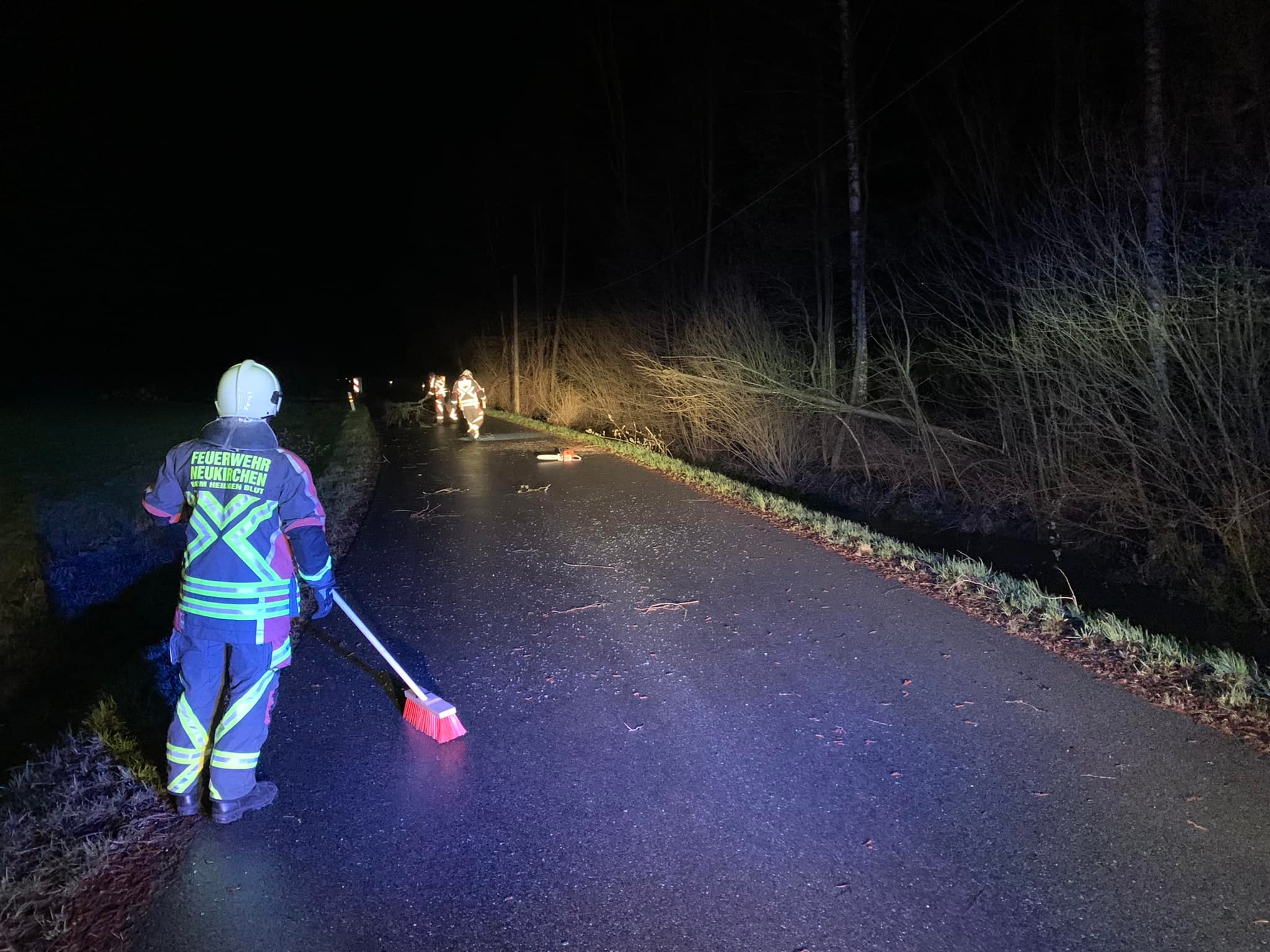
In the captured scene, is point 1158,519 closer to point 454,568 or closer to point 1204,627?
point 1204,627

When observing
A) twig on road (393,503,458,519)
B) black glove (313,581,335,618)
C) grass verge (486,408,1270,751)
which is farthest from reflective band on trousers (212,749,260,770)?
twig on road (393,503,458,519)

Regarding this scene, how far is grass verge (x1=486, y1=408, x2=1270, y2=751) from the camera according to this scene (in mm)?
4316

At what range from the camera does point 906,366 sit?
11344 millimetres

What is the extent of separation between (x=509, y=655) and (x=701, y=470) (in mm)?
7990

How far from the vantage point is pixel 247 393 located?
359 cm

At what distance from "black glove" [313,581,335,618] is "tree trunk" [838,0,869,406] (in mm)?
11585

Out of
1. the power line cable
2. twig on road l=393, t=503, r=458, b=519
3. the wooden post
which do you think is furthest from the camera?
the wooden post

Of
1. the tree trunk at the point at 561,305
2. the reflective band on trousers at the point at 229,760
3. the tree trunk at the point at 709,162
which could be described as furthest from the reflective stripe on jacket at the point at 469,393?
the reflective band on trousers at the point at 229,760

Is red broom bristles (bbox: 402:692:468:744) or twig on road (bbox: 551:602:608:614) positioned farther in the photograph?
Answer: twig on road (bbox: 551:602:608:614)

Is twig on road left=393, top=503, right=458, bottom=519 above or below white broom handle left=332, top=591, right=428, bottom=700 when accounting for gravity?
below

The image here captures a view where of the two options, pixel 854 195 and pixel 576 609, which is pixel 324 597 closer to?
pixel 576 609

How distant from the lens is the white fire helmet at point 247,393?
3.58 metres

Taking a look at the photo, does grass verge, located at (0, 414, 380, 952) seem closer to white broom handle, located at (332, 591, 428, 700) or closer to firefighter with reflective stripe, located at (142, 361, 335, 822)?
firefighter with reflective stripe, located at (142, 361, 335, 822)

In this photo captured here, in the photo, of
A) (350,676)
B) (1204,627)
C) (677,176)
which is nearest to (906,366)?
(1204,627)
